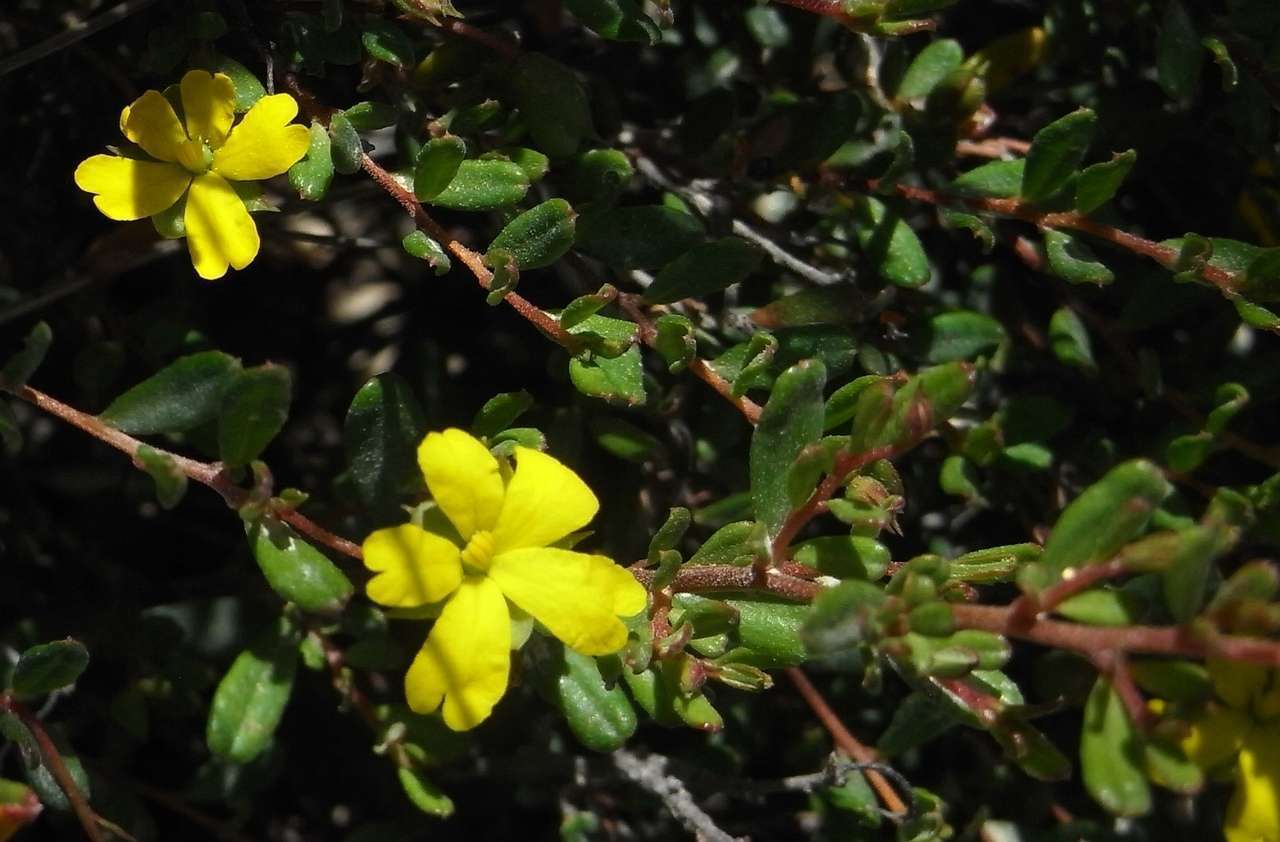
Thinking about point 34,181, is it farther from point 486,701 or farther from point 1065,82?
point 1065,82

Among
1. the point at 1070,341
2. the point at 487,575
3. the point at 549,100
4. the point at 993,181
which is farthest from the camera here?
the point at 1070,341

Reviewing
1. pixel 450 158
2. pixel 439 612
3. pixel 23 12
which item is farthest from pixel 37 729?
pixel 23 12

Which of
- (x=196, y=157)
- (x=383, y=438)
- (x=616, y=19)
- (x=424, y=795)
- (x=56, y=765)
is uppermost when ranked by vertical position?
(x=616, y=19)

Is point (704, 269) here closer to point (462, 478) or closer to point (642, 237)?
point (642, 237)

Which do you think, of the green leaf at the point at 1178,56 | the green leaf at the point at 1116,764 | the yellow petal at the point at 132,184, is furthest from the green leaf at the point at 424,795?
the green leaf at the point at 1178,56

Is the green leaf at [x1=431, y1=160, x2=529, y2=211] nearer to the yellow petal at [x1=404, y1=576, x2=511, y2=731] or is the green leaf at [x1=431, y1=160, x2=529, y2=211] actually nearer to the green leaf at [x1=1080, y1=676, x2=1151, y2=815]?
the yellow petal at [x1=404, y1=576, x2=511, y2=731]

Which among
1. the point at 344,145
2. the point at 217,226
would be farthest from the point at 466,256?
the point at 217,226

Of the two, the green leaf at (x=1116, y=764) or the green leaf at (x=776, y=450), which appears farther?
the green leaf at (x=776, y=450)

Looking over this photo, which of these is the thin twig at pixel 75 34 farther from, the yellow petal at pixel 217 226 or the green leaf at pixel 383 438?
the green leaf at pixel 383 438
